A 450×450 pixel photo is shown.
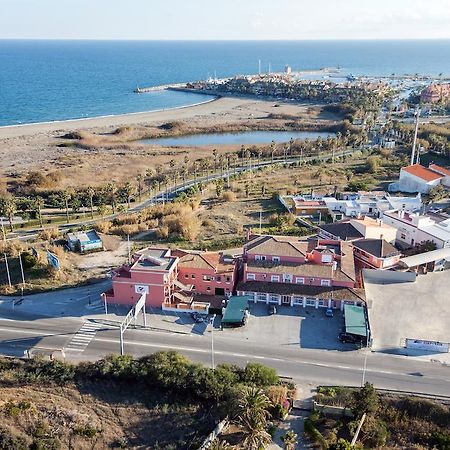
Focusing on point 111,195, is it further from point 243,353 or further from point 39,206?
point 243,353

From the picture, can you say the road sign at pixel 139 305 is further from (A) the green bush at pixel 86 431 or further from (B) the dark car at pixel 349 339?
(B) the dark car at pixel 349 339

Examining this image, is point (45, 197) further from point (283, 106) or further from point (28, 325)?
point (283, 106)

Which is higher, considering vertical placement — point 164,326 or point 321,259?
point 321,259

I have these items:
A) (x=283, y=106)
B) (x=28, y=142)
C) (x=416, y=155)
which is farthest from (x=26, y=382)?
(x=283, y=106)

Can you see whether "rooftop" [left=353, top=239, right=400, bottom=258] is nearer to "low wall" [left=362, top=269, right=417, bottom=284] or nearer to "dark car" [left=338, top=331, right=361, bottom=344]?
"low wall" [left=362, top=269, right=417, bottom=284]

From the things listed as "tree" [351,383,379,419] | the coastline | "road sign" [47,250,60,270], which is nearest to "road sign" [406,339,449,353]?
"tree" [351,383,379,419]

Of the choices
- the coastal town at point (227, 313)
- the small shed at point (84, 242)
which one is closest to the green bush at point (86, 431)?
the coastal town at point (227, 313)

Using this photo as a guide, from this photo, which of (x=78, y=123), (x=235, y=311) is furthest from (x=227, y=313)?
(x=78, y=123)
